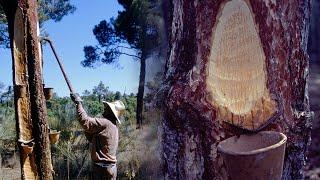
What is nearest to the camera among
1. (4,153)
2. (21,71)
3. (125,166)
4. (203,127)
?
(203,127)


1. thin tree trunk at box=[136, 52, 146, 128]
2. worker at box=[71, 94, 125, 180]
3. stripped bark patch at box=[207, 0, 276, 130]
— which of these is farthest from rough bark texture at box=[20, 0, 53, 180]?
thin tree trunk at box=[136, 52, 146, 128]

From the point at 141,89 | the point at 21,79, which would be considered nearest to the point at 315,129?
the point at 21,79

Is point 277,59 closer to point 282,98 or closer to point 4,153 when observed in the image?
point 282,98

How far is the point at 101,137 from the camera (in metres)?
6.41

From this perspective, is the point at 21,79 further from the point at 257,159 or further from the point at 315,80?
the point at 315,80

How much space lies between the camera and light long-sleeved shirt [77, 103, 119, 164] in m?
6.20

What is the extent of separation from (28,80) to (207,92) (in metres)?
3.30

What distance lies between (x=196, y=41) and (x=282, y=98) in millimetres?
385

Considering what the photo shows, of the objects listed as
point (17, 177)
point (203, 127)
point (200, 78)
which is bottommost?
point (17, 177)

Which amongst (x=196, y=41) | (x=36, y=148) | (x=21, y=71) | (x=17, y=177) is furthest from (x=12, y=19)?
(x=17, y=177)

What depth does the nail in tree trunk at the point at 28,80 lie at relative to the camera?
4961mm

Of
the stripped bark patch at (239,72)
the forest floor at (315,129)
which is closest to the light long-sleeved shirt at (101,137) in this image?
the forest floor at (315,129)

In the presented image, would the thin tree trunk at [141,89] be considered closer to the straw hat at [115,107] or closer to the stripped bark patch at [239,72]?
the straw hat at [115,107]

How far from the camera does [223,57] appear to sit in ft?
6.51
